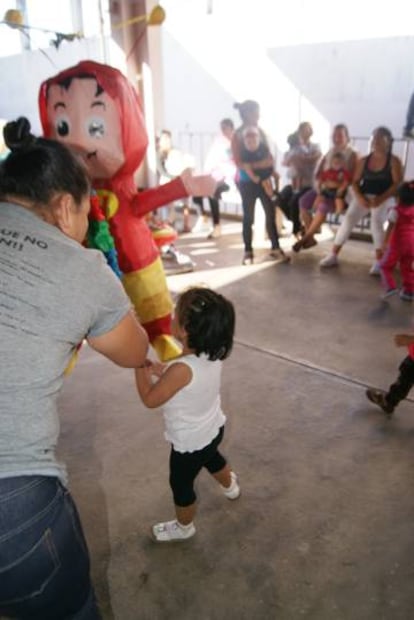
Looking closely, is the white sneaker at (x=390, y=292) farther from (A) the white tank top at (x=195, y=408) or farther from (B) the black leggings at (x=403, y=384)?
(A) the white tank top at (x=195, y=408)

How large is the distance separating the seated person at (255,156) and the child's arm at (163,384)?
12.2ft

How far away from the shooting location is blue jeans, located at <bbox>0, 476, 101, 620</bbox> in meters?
0.96

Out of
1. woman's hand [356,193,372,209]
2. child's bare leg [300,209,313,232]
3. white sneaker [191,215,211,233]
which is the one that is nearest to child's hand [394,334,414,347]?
woman's hand [356,193,372,209]

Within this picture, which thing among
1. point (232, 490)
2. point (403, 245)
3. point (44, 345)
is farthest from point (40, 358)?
point (403, 245)

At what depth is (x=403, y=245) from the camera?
157 inches

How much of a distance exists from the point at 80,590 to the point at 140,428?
1543mm

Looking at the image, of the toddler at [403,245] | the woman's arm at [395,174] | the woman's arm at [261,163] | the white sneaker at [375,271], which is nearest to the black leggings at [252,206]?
the woman's arm at [261,163]

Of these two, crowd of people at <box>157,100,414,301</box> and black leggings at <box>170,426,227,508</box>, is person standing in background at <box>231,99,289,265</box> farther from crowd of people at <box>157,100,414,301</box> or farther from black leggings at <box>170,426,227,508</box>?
black leggings at <box>170,426,227,508</box>

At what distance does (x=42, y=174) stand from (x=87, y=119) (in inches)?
55.5

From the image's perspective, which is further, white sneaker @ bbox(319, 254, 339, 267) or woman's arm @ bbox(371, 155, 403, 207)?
white sneaker @ bbox(319, 254, 339, 267)

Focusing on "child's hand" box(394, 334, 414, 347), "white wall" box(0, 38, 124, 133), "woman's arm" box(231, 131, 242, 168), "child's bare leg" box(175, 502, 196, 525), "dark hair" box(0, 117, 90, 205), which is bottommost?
"child's bare leg" box(175, 502, 196, 525)

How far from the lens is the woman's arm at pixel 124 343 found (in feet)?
3.57

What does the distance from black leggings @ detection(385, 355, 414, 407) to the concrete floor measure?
12 cm

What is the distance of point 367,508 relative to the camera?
6.81 ft
